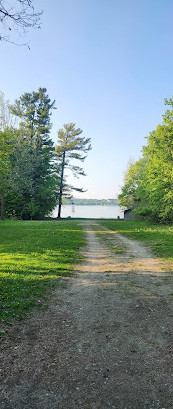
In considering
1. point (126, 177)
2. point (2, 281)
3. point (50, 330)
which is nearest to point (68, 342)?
point (50, 330)

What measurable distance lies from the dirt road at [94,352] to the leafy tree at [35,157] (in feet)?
97.2

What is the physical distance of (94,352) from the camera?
3836 mm

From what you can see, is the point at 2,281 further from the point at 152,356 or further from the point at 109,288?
the point at 152,356

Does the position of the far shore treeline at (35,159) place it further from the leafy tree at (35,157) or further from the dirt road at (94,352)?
the dirt road at (94,352)

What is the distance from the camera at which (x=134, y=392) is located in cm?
302

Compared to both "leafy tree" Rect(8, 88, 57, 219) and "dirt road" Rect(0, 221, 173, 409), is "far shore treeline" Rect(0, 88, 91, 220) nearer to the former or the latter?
"leafy tree" Rect(8, 88, 57, 219)

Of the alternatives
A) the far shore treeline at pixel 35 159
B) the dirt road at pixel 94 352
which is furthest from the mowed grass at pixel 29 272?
the far shore treeline at pixel 35 159

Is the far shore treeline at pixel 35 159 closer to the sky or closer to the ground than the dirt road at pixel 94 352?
closer to the sky

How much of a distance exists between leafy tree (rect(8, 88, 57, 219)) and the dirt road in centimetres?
2962

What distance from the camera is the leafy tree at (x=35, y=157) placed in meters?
36.3

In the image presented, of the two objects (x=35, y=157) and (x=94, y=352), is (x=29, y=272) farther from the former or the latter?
(x=35, y=157)

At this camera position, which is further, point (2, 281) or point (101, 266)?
point (101, 266)

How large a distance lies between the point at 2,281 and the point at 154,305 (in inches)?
179

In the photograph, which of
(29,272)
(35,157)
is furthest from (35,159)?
(29,272)
